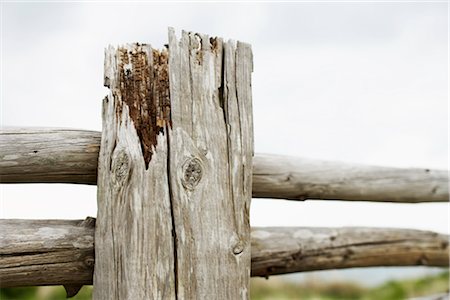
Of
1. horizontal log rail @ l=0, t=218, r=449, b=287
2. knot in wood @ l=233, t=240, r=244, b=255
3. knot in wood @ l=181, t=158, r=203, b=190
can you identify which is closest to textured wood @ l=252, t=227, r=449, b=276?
horizontal log rail @ l=0, t=218, r=449, b=287

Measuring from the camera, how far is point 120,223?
194 centimetres

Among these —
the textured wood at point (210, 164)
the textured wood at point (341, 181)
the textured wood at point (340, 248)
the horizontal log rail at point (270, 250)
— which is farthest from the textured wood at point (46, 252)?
the textured wood at point (341, 181)

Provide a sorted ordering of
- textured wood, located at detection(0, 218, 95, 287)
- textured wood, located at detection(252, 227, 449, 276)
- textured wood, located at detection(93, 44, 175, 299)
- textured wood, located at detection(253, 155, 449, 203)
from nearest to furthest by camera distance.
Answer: textured wood, located at detection(93, 44, 175, 299), textured wood, located at detection(0, 218, 95, 287), textured wood, located at detection(252, 227, 449, 276), textured wood, located at detection(253, 155, 449, 203)

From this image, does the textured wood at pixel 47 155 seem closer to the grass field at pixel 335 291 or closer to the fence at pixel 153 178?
the fence at pixel 153 178

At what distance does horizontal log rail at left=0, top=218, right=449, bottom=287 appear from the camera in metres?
2.04

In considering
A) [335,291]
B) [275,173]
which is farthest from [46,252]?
[335,291]

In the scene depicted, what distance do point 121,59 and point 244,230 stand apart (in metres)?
0.61

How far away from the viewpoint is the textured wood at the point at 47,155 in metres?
2.06

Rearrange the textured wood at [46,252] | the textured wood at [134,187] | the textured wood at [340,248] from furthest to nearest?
the textured wood at [340,248]
the textured wood at [46,252]
the textured wood at [134,187]

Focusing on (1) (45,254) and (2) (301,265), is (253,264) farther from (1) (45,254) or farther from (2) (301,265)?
(1) (45,254)

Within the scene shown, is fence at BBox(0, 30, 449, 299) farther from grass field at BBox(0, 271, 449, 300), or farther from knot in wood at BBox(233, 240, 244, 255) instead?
grass field at BBox(0, 271, 449, 300)

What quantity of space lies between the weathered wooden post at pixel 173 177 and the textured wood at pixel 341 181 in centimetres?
62

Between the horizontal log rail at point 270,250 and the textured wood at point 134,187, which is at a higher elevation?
the textured wood at point 134,187

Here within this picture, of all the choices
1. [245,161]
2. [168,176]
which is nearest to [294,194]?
[245,161]
